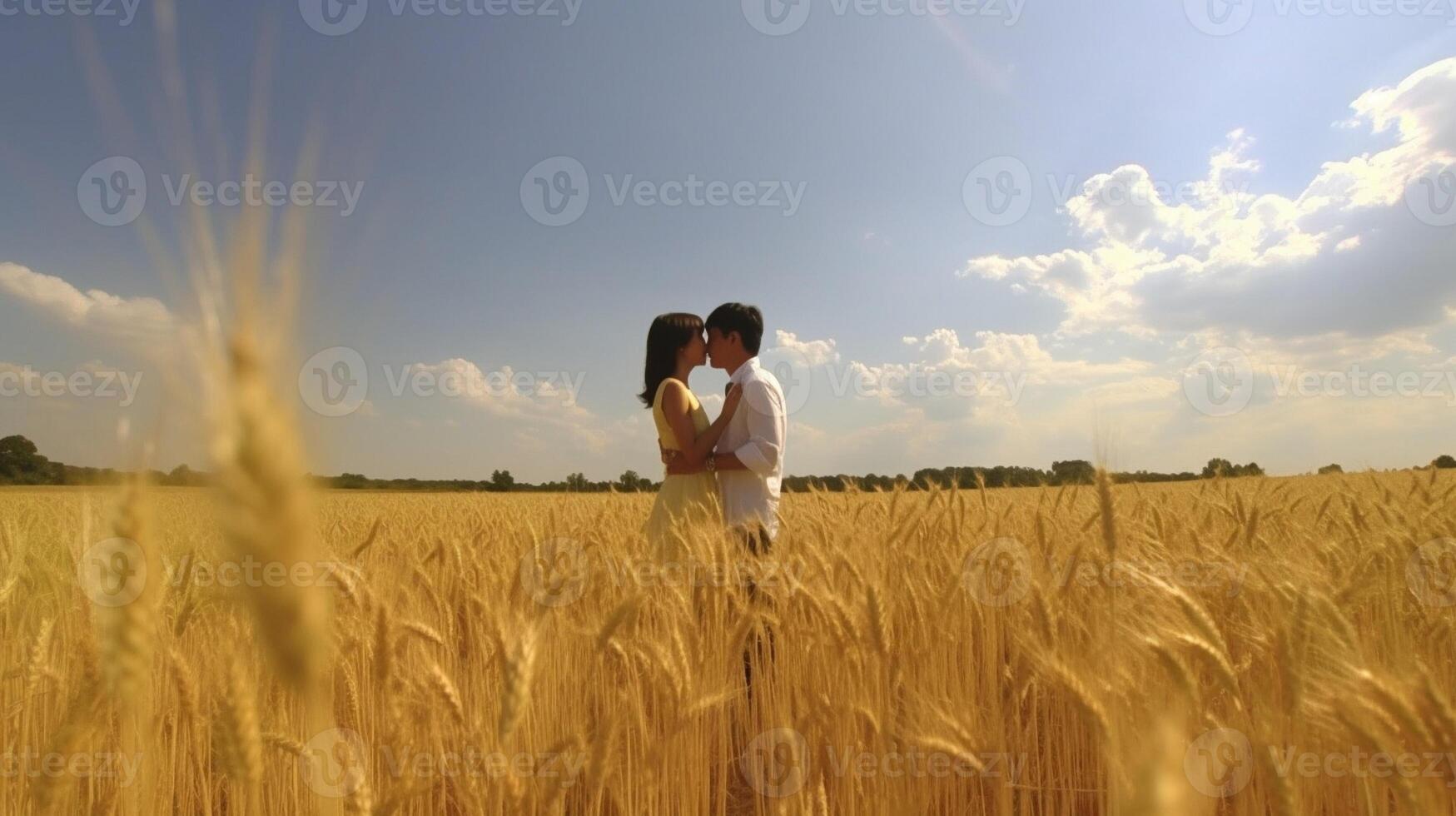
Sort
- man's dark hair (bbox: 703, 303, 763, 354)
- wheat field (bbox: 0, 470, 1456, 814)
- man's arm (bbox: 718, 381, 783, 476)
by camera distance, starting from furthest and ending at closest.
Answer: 1. man's dark hair (bbox: 703, 303, 763, 354)
2. man's arm (bbox: 718, 381, 783, 476)
3. wheat field (bbox: 0, 470, 1456, 814)

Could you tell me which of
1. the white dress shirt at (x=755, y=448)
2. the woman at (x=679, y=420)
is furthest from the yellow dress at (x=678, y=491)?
the white dress shirt at (x=755, y=448)

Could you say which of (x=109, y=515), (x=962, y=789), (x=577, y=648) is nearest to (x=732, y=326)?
(x=577, y=648)

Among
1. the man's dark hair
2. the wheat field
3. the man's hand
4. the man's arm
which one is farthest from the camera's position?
the man's dark hair

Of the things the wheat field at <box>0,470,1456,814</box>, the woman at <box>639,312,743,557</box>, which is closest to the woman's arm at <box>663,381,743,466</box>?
the woman at <box>639,312,743,557</box>

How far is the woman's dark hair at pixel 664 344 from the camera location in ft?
11.8

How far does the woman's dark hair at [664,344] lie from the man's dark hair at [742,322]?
178mm

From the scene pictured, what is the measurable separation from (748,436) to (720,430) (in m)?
0.17

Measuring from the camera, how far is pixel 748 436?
3.41 metres

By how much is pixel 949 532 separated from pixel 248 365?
3.10 meters

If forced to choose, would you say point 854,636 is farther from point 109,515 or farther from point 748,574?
point 109,515

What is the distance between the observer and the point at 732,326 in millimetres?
3510

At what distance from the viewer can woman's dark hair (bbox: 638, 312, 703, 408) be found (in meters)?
3.60

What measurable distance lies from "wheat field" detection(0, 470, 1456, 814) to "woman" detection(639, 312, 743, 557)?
1.45 ft

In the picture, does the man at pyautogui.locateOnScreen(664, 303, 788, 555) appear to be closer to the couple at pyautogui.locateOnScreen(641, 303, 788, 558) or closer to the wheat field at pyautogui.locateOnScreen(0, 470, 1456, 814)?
the couple at pyautogui.locateOnScreen(641, 303, 788, 558)
